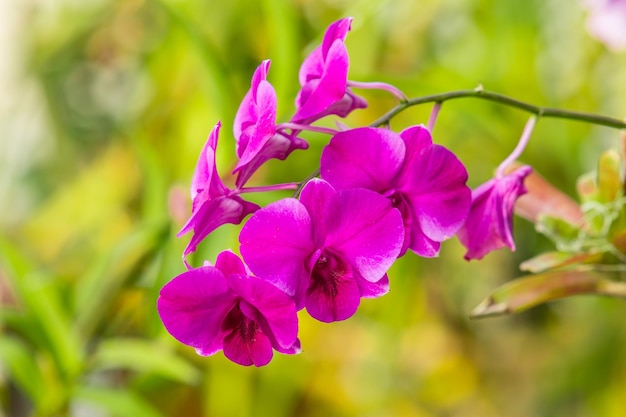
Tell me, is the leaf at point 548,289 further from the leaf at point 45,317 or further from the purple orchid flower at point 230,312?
the leaf at point 45,317

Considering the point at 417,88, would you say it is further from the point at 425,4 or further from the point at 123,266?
the point at 425,4

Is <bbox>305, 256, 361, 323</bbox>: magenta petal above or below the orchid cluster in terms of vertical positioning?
below

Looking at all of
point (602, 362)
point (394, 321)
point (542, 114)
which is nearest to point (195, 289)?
point (542, 114)

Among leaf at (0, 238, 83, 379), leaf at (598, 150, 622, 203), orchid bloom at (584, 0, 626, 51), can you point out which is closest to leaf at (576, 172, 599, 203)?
leaf at (598, 150, 622, 203)

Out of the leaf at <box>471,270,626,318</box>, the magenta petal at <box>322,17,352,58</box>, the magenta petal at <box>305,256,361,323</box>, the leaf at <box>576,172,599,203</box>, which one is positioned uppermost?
the magenta petal at <box>322,17,352,58</box>

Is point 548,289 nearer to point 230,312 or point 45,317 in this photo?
point 230,312

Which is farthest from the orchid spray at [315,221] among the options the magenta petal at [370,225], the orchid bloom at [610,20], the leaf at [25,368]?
the leaf at [25,368]

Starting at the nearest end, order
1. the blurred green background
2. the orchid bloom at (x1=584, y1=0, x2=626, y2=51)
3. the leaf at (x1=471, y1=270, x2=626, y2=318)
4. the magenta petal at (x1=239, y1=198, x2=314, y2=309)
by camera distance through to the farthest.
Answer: the magenta petal at (x1=239, y1=198, x2=314, y2=309) < the leaf at (x1=471, y1=270, x2=626, y2=318) < the orchid bloom at (x1=584, y1=0, x2=626, y2=51) < the blurred green background

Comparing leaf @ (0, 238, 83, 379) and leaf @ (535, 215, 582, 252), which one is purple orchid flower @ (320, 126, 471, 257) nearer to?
leaf @ (535, 215, 582, 252)
